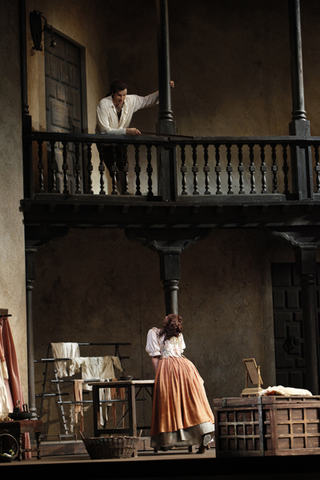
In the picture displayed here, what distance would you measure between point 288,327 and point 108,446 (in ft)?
17.1

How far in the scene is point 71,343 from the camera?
36.0ft

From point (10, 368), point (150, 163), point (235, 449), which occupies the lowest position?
point (235, 449)

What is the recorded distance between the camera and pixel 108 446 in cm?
805

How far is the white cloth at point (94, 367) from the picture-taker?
10805 mm

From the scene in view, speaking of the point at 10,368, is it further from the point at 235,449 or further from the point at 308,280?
the point at 308,280

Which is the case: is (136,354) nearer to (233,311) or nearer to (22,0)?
(233,311)

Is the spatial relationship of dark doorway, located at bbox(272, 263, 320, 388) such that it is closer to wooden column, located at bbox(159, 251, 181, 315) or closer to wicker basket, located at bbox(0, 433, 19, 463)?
wooden column, located at bbox(159, 251, 181, 315)

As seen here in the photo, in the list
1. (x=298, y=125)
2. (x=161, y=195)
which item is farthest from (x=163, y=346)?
(x=298, y=125)

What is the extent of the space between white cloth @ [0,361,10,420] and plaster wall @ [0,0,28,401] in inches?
36.0

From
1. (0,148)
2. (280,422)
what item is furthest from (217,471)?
(0,148)

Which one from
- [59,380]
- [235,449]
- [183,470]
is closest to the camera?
[183,470]

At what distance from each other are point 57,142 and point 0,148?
1.71 meters

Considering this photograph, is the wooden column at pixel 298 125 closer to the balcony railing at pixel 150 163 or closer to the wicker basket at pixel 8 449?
the balcony railing at pixel 150 163

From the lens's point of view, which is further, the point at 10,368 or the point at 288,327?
the point at 288,327
